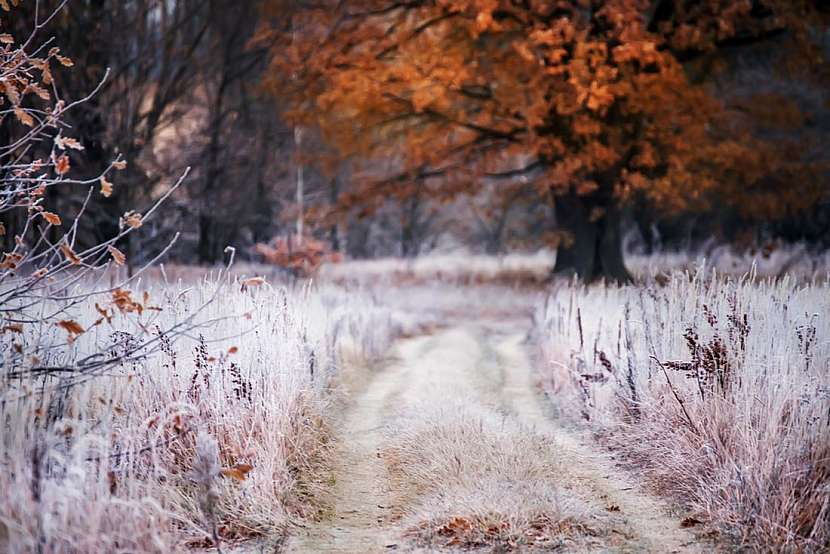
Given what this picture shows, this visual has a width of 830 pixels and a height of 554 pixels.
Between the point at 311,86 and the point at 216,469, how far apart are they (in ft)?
44.4

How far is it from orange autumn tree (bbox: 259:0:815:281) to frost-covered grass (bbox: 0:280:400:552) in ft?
28.7

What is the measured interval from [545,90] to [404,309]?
5.06 meters

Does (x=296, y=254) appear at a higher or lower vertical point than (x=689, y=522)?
higher

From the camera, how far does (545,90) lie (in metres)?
15.1

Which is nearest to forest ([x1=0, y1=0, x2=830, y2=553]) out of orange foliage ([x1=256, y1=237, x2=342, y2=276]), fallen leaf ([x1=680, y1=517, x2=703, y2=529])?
fallen leaf ([x1=680, y1=517, x2=703, y2=529])

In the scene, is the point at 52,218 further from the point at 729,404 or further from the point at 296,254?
the point at 296,254

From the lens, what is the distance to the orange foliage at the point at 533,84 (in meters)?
14.3

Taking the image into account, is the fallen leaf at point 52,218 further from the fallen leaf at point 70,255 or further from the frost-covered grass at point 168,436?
the frost-covered grass at point 168,436

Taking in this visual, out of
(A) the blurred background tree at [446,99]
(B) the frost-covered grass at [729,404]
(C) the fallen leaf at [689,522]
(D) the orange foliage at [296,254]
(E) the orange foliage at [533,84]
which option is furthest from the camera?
(D) the orange foliage at [296,254]

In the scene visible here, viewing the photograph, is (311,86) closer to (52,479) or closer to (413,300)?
(413,300)

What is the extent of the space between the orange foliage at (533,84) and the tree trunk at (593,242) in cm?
40

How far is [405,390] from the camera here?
8789mm

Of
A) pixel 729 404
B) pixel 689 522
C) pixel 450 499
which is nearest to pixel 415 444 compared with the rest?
pixel 450 499

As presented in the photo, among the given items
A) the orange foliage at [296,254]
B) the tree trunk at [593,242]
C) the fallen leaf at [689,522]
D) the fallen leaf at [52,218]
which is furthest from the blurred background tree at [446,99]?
the fallen leaf at [689,522]
